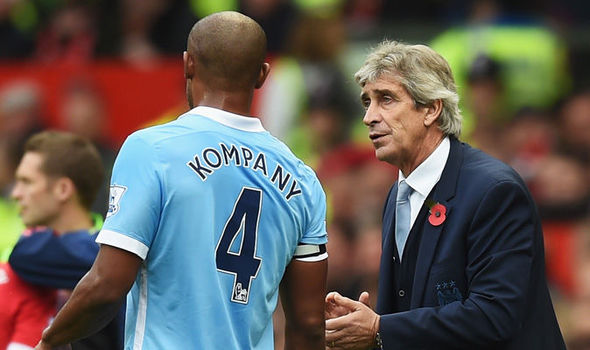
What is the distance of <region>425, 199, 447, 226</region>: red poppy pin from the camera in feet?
15.9

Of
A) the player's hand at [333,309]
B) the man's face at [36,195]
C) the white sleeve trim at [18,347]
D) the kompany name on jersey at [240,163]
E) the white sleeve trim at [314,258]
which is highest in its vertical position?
the kompany name on jersey at [240,163]

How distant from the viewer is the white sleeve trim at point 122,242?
414cm

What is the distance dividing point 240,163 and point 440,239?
934 millimetres

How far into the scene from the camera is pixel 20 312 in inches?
208

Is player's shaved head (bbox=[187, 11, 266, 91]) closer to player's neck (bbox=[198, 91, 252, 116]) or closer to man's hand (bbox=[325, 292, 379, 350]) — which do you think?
player's neck (bbox=[198, 91, 252, 116])

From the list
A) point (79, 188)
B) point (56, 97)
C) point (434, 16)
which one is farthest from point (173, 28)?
point (79, 188)

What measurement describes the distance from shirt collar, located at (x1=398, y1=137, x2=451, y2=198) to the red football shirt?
1.66 meters

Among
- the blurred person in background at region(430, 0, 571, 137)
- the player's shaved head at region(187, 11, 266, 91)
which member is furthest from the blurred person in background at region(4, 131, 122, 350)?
the blurred person in background at region(430, 0, 571, 137)

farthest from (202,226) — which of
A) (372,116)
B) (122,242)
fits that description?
(372,116)

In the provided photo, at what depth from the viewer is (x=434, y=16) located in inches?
453

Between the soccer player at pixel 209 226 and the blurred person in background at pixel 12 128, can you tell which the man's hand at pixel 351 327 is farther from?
the blurred person in background at pixel 12 128

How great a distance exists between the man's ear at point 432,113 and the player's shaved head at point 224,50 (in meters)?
0.86

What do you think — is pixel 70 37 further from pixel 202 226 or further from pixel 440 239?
pixel 202 226

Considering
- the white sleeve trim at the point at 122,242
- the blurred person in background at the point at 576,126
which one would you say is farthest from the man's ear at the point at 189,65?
the blurred person in background at the point at 576,126
